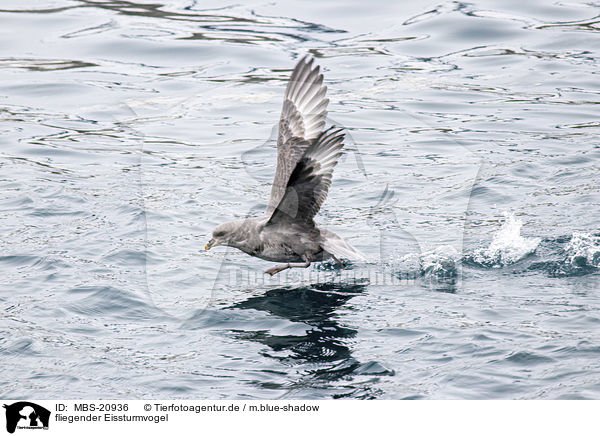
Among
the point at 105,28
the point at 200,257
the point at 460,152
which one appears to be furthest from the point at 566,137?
the point at 105,28

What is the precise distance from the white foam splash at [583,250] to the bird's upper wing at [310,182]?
2553 mm

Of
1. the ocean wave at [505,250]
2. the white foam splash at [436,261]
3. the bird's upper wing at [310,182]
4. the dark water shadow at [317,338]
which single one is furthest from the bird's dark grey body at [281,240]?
the ocean wave at [505,250]

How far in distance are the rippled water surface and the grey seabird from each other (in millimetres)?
416

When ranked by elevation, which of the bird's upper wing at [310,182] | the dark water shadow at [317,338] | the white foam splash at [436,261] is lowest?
the dark water shadow at [317,338]

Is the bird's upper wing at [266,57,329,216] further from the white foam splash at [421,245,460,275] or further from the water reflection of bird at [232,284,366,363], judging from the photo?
the white foam splash at [421,245,460,275]

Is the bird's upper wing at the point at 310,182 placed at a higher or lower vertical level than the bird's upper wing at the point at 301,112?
lower

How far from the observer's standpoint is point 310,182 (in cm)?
736

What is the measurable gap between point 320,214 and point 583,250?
124 inches

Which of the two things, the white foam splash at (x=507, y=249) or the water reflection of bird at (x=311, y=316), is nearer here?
the water reflection of bird at (x=311, y=316)

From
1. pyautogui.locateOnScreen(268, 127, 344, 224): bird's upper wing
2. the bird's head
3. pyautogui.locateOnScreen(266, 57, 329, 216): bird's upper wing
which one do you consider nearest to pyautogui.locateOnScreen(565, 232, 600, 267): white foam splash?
pyautogui.locateOnScreen(268, 127, 344, 224): bird's upper wing

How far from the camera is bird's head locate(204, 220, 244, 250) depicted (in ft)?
→ 26.1

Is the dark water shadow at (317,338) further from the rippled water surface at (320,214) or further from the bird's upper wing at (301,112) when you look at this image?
the bird's upper wing at (301,112)

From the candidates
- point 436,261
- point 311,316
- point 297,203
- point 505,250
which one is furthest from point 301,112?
point 505,250

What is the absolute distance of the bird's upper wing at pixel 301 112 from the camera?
320 inches
